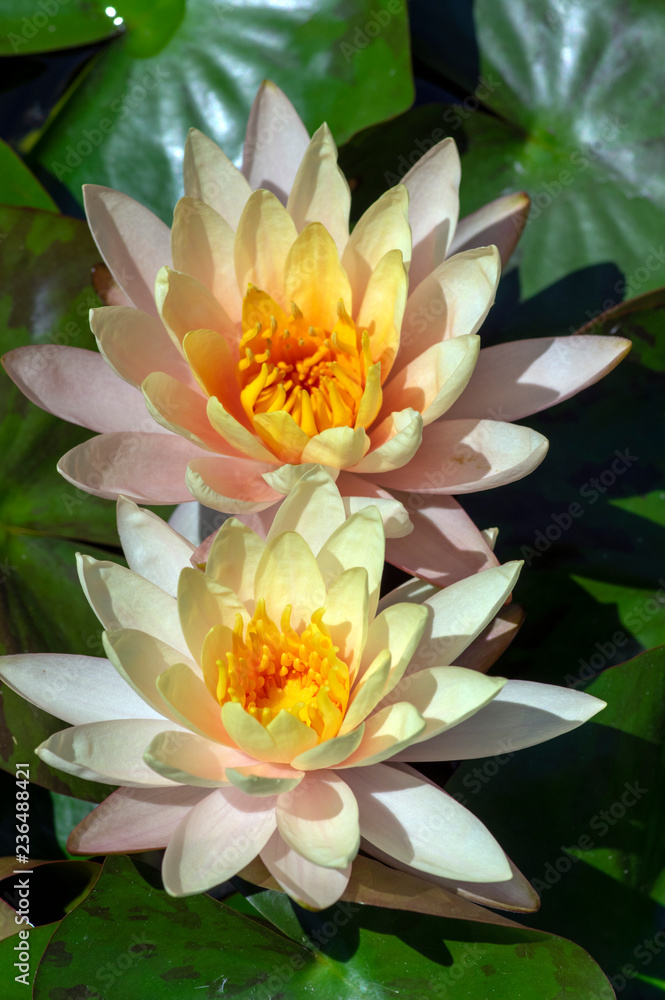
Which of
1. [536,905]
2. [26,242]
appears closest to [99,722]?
[536,905]

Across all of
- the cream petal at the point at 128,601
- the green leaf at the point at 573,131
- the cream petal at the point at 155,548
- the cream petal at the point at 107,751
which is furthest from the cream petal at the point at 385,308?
the cream petal at the point at 107,751

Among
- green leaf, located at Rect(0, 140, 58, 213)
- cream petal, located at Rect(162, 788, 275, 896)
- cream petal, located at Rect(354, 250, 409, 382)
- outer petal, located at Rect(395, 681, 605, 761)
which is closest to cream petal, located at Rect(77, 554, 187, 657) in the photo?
cream petal, located at Rect(162, 788, 275, 896)

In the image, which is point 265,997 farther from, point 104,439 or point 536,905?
point 104,439

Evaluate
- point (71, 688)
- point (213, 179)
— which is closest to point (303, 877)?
point (71, 688)

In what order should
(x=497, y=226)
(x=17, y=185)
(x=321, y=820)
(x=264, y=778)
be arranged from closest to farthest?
(x=264, y=778) < (x=321, y=820) < (x=497, y=226) < (x=17, y=185)

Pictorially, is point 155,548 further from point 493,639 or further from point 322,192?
point 322,192

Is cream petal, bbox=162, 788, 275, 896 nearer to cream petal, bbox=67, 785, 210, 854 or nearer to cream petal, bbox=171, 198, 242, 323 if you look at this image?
cream petal, bbox=67, 785, 210, 854

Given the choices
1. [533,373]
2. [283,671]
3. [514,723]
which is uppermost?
[533,373]
